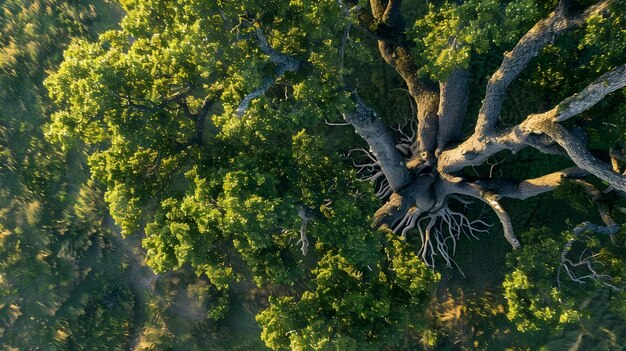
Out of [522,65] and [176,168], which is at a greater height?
[176,168]

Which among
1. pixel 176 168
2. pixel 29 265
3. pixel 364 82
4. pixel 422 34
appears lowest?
pixel 422 34

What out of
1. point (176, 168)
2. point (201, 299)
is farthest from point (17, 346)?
point (176, 168)

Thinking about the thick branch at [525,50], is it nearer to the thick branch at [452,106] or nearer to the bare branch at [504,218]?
the thick branch at [452,106]

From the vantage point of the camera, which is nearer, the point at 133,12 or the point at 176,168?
the point at 133,12

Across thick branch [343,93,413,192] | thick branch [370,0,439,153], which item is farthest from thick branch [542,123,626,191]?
thick branch [370,0,439,153]

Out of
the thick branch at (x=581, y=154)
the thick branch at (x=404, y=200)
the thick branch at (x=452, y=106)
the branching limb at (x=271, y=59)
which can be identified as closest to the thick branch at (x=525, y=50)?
the thick branch at (x=581, y=154)

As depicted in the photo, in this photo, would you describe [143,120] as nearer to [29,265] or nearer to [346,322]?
[346,322]

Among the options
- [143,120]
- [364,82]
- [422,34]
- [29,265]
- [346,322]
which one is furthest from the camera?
[29,265]
